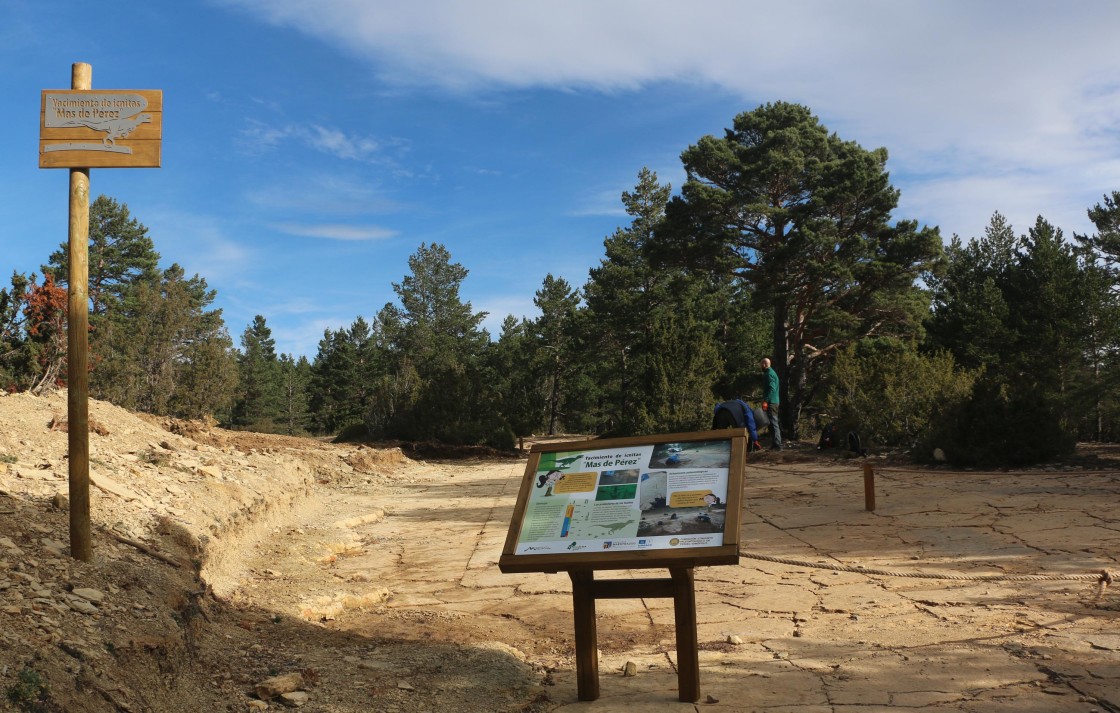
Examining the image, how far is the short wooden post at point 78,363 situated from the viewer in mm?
4789

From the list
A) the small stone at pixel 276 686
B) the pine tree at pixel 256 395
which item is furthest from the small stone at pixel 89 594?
the pine tree at pixel 256 395

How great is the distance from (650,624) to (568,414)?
47.2 m

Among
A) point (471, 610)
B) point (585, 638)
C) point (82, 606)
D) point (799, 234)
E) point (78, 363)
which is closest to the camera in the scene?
point (585, 638)

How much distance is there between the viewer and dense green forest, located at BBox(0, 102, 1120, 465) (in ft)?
54.2

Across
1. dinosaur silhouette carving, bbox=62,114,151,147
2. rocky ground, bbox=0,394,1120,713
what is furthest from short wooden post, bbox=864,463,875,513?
dinosaur silhouette carving, bbox=62,114,151,147

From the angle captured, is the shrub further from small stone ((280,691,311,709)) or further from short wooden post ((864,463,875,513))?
small stone ((280,691,311,709))

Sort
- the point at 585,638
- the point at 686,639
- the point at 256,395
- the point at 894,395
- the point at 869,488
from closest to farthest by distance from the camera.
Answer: the point at 686,639 → the point at 585,638 → the point at 869,488 → the point at 894,395 → the point at 256,395

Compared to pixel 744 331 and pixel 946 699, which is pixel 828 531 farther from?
pixel 744 331

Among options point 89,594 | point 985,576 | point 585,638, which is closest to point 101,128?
point 89,594

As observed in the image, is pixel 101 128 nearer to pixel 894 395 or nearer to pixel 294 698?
pixel 294 698

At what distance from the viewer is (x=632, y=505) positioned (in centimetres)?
388

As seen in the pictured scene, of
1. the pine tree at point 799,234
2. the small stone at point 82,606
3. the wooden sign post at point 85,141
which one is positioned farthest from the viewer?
the pine tree at point 799,234

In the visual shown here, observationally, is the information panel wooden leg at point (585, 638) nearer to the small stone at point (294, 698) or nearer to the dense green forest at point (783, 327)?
the small stone at point (294, 698)

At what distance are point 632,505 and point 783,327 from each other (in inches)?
898
